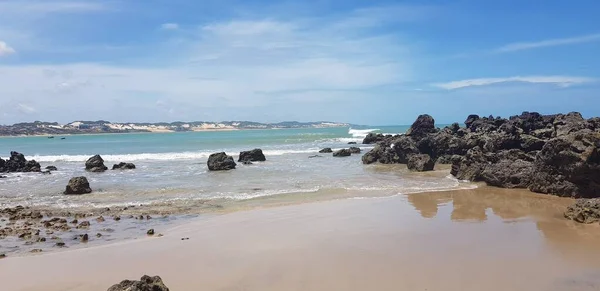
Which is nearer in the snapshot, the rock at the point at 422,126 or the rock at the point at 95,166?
the rock at the point at 95,166

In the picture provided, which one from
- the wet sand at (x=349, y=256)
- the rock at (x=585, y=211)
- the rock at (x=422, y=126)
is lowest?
the wet sand at (x=349, y=256)

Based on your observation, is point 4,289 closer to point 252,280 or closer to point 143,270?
point 143,270

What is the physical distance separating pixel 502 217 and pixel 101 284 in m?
8.27

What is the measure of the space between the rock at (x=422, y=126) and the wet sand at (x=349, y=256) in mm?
19122

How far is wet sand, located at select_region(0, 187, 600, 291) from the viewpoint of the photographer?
5949mm

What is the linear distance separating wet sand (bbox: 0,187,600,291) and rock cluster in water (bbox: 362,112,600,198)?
7.41ft

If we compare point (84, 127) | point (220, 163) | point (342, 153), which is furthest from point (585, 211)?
point (84, 127)

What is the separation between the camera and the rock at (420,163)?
2089cm

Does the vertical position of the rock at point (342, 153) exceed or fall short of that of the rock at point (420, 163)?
it falls short

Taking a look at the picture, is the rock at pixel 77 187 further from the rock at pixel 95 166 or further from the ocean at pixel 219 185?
the rock at pixel 95 166

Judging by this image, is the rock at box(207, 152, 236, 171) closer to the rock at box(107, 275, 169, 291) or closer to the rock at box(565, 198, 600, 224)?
the rock at box(565, 198, 600, 224)

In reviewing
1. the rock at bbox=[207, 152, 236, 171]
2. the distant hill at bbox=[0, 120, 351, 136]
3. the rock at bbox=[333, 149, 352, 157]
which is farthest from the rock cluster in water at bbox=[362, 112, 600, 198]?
the distant hill at bbox=[0, 120, 351, 136]

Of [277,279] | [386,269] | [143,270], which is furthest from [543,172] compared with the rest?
[143,270]

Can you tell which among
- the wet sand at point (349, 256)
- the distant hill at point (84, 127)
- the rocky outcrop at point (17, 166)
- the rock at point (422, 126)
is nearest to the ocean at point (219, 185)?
the rocky outcrop at point (17, 166)
